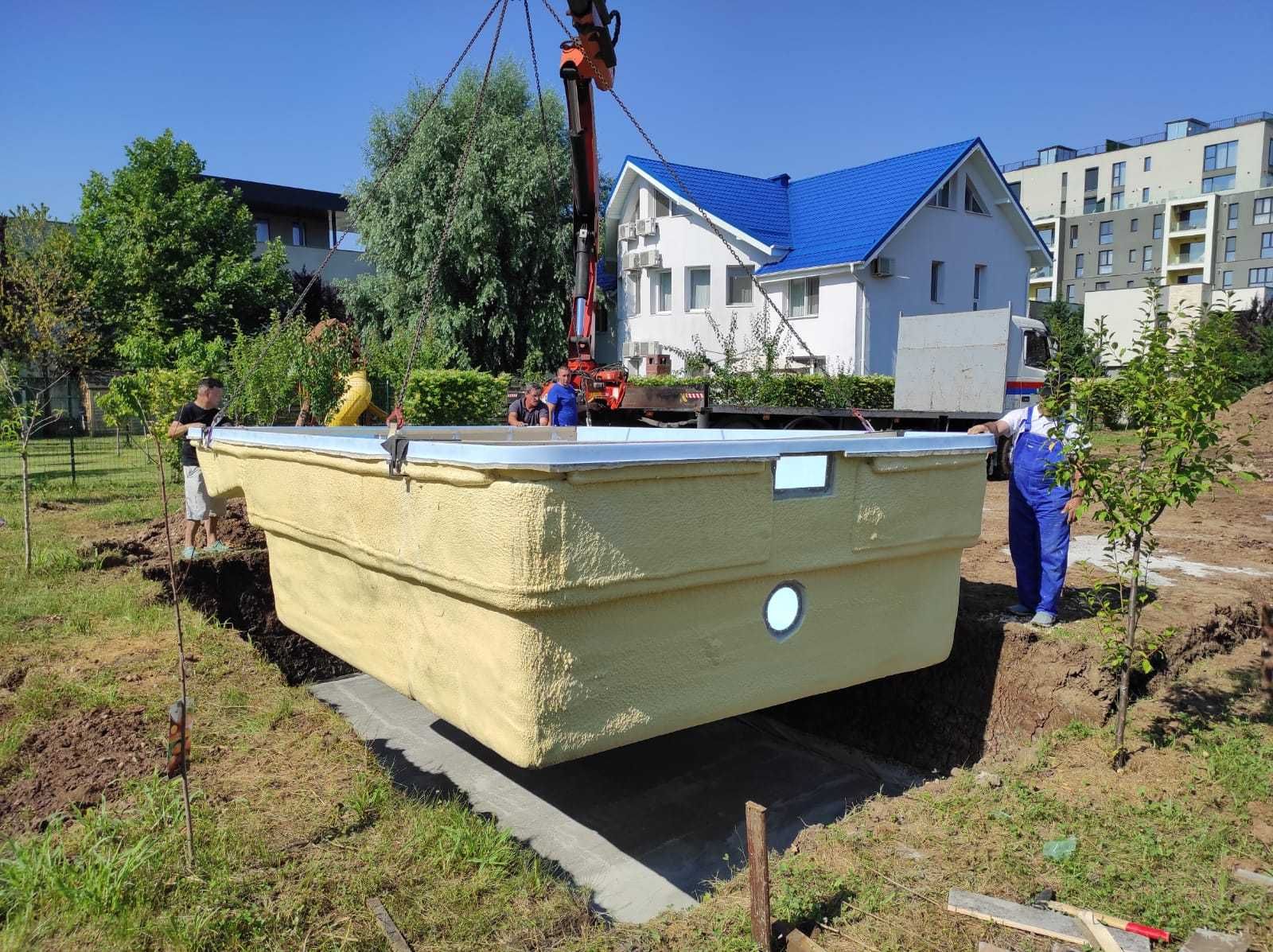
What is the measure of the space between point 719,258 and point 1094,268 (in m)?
43.6

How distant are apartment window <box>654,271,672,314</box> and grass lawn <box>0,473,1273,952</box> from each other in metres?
22.1

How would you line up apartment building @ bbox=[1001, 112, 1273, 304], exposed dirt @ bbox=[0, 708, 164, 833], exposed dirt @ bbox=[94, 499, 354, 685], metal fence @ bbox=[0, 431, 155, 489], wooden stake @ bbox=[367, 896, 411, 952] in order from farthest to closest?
apartment building @ bbox=[1001, 112, 1273, 304], metal fence @ bbox=[0, 431, 155, 489], exposed dirt @ bbox=[94, 499, 354, 685], exposed dirt @ bbox=[0, 708, 164, 833], wooden stake @ bbox=[367, 896, 411, 952]

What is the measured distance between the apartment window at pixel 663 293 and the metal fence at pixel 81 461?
568 inches

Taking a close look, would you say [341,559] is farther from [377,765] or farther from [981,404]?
[981,404]

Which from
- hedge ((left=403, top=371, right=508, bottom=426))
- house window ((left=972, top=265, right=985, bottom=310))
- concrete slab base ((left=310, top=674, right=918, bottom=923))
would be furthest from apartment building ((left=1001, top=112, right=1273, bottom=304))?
concrete slab base ((left=310, top=674, right=918, bottom=923))

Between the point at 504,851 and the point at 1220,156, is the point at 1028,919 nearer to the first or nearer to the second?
the point at 504,851

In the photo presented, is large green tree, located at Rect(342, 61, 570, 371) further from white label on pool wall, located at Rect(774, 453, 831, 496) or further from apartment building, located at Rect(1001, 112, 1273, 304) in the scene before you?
apartment building, located at Rect(1001, 112, 1273, 304)

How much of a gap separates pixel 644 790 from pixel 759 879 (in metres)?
2.53

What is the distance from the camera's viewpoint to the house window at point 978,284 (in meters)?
24.6

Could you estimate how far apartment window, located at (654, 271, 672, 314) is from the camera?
1033 inches

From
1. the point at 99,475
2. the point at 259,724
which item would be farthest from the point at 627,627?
the point at 99,475

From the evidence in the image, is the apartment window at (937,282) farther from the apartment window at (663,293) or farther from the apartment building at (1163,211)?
the apartment building at (1163,211)

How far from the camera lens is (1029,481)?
5.30m

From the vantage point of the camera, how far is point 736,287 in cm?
2458
